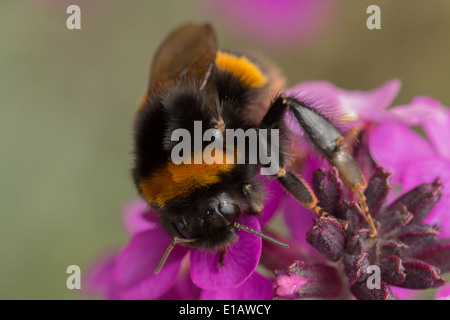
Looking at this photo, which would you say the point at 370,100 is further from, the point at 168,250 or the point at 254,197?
the point at 168,250

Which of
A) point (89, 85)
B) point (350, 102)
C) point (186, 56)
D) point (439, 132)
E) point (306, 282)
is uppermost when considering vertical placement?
point (89, 85)

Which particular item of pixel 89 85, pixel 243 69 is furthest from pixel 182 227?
pixel 89 85

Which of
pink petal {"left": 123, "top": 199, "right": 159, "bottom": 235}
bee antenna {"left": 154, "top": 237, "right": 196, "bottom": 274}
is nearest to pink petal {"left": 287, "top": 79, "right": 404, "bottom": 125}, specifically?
bee antenna {"left": 154, "top": 237, "right": 196, "bottom": 274}

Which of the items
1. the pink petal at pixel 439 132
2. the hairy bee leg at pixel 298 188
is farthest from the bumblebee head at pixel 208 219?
the pink petal at pixel 439 132

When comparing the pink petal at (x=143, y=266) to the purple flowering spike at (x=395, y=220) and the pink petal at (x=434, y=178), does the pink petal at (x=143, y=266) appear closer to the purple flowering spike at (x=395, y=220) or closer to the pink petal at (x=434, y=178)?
the purple flowering spike at (x=395, y=220)

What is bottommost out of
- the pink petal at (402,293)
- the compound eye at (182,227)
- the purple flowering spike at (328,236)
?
the pink petal at (402,293)

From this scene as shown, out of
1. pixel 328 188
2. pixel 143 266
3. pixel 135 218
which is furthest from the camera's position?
pixel 135 218
